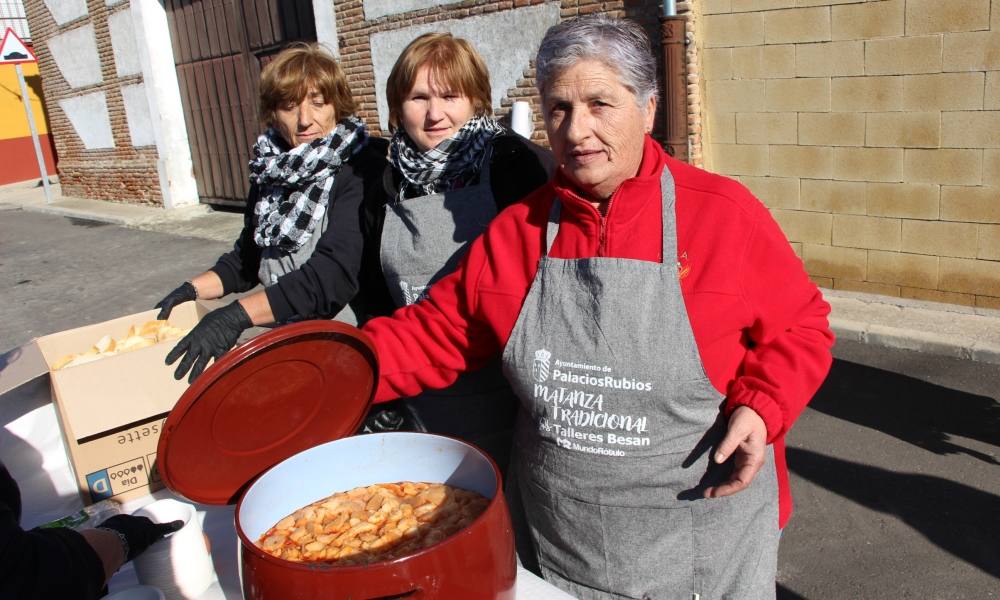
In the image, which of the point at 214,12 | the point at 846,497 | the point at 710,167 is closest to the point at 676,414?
the point at 846,497

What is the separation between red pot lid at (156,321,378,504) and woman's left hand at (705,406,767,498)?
0.69 m

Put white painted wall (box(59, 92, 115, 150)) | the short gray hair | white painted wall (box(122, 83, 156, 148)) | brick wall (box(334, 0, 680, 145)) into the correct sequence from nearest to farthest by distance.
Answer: the short gray hair
brick wall (box(334, 0, 680, 145))
white painted wall (box(122, 83, 156, 148))
white painted wall (box(59, 92, 115, 150))

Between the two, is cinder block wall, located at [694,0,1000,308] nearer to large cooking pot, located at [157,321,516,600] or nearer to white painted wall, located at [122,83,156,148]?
large cooking pot, located at [157,321,516,600]

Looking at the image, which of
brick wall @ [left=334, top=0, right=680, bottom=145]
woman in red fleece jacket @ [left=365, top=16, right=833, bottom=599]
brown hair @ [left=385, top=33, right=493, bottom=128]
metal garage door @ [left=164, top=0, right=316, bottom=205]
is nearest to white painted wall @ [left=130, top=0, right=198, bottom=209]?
metal garage door @ [left=164, top=0, right=316, bottom=205]

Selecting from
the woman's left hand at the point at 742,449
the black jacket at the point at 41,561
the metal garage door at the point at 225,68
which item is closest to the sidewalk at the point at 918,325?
the woman's left hand at the point at 742,449

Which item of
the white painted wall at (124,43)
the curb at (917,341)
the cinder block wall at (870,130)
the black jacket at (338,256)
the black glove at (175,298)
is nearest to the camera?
the black jacket at (338,256)

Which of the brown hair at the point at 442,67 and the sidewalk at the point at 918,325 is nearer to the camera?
the brown hair at the point at 442,67

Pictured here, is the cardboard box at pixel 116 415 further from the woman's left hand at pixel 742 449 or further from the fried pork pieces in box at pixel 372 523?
the woman's left hand at pixel 742 449

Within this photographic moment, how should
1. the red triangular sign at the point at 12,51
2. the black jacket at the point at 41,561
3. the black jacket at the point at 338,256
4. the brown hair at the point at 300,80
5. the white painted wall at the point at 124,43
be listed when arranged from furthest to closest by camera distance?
the red triangular sign at the point at 12,51
the white painted wall at the point at 124,43
the brown hair at the point at 300,80
the black jacket at the point at 338,256
the black jacket at the point at 41,561

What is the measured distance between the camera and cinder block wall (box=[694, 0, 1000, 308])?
201 inches

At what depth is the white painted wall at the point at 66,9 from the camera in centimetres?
1461

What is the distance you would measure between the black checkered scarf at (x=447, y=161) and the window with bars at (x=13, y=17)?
24.7m

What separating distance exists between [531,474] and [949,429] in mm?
3184

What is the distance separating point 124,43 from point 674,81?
11065 mm
